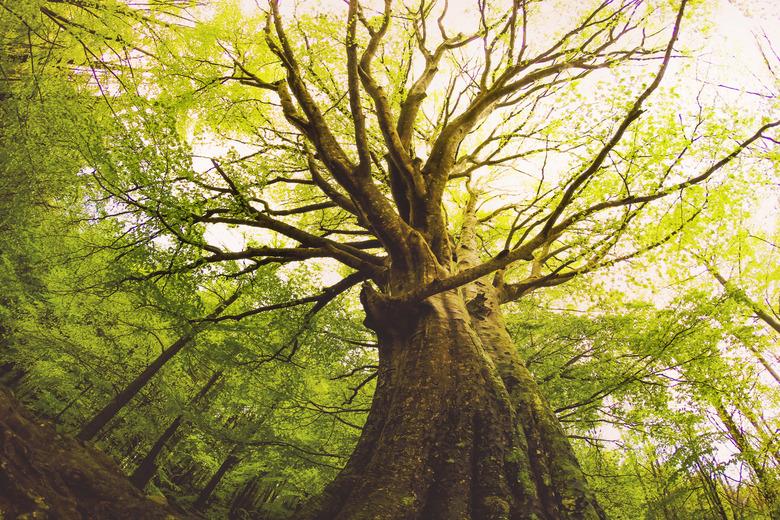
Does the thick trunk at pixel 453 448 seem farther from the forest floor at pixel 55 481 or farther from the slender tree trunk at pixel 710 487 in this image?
the slender tree trunk at pixel 710 487

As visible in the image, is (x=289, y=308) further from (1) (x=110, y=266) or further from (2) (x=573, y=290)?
(2) (x=573, y=290)

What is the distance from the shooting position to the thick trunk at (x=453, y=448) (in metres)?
2.10

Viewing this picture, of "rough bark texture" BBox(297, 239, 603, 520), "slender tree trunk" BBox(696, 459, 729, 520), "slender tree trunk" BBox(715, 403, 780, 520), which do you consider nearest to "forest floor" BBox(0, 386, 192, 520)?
"rough bark texture" BBox(297, 239, 603, 520)

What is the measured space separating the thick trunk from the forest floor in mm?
961

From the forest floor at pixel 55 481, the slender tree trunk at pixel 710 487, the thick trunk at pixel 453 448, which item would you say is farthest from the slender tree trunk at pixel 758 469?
the forest floor at pixel 55 481

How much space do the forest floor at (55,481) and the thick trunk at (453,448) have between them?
96cm

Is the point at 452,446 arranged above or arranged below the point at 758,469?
below

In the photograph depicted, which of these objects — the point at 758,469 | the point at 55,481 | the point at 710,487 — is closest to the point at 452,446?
the point at 55,481

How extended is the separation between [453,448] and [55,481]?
2018 millimetres

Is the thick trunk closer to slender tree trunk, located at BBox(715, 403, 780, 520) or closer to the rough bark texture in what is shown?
the rough bark texture

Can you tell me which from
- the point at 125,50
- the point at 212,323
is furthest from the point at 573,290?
the point at 125,50

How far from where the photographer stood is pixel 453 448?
2367mm

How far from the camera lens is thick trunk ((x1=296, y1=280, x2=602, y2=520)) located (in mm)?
2096

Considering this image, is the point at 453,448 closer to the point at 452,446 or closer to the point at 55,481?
the point at 452,446
